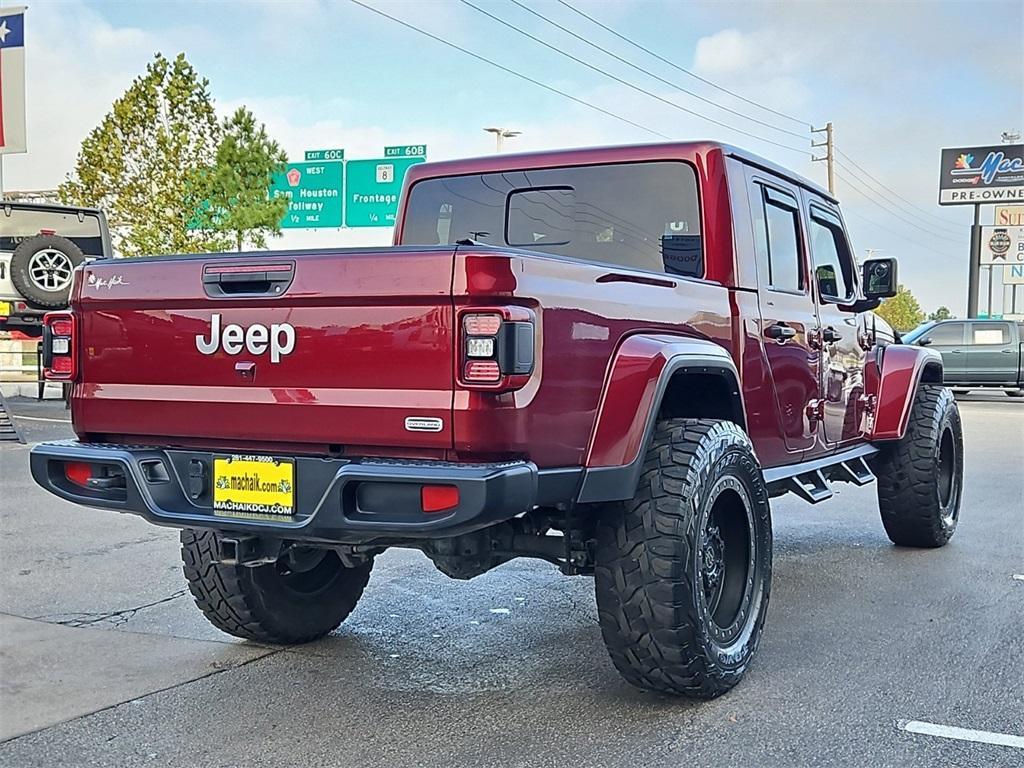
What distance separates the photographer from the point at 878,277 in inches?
243

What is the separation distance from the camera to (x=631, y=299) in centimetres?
376

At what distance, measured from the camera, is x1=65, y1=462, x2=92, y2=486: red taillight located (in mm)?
3805

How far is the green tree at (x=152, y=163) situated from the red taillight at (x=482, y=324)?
21.1 metres

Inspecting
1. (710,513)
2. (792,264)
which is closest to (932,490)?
(792,264)

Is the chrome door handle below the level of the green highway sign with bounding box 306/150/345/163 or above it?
below

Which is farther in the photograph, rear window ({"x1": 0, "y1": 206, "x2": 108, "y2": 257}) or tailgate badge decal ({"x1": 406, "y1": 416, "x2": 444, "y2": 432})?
rear window ({"x1": 0, "y1": 206, "x2": 108, "y2": 257})

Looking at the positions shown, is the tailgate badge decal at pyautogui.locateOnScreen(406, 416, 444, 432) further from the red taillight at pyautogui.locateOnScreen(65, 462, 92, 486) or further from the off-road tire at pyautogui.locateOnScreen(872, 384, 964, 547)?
the off-road tire at pyautogui.locateOnScreen(872, 384, 964, 547)

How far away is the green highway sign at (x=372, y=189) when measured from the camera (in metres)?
25.5

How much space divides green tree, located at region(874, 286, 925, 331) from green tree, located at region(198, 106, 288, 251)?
4784 centimetres

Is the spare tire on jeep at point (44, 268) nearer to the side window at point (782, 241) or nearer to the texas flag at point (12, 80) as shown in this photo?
the texas flag at point (12, 80)

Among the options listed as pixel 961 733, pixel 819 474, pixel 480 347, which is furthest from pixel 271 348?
pixel 819 474

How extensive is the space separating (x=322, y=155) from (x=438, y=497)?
24.3m

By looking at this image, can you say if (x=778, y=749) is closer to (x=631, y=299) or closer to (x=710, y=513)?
(x=710, y=513)

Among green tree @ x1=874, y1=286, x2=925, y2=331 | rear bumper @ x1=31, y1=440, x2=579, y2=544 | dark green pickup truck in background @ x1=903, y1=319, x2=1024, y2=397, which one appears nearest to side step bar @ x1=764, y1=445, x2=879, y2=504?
rear bumper @ x1=31, y1=440, x2=579, y2=544
